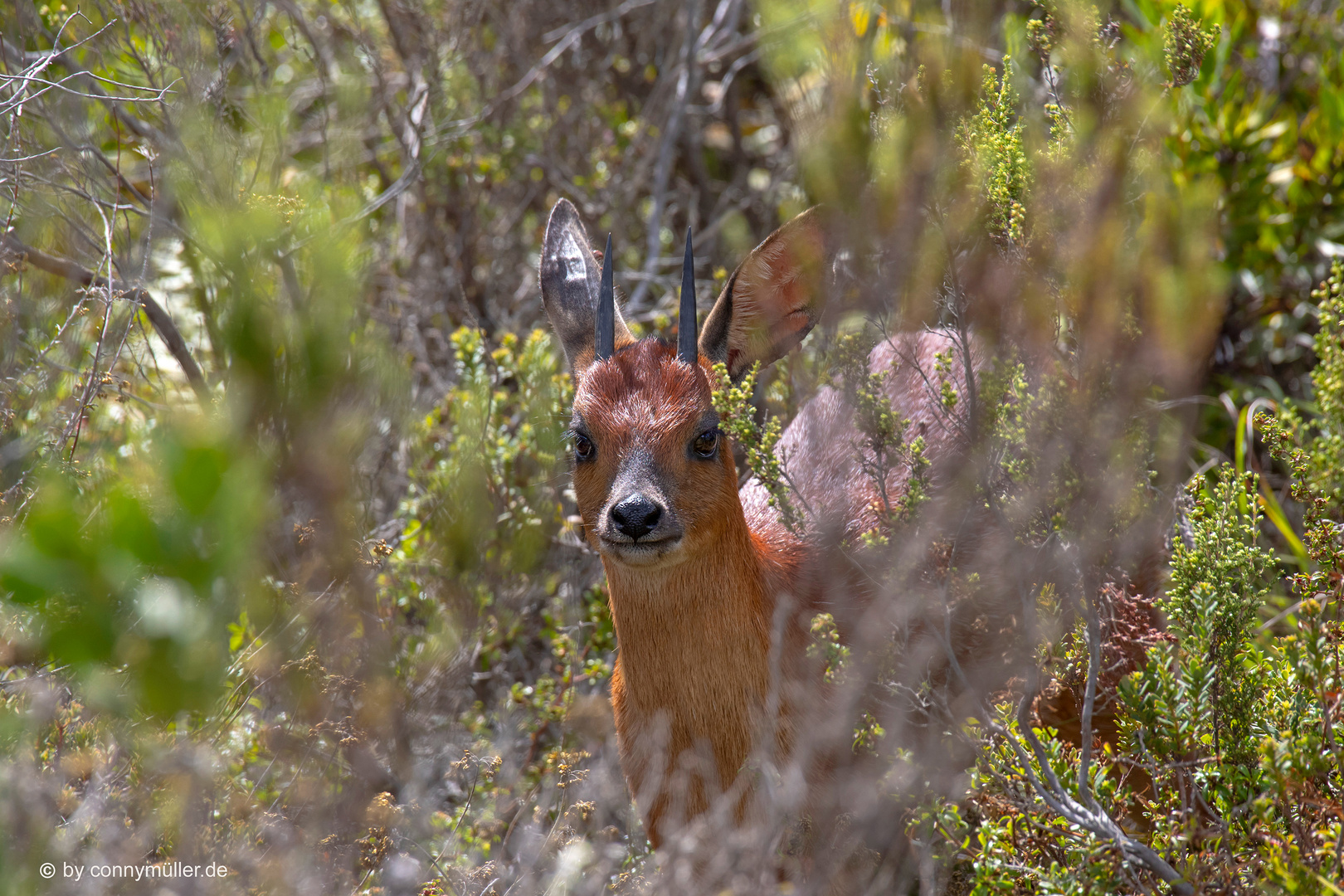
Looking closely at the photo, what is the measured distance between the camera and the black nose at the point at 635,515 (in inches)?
143

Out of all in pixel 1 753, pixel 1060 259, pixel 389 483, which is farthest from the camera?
pixel 389 483

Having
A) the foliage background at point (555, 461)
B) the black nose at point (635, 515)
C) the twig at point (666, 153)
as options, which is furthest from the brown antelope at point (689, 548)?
the twig at point (666, 153)

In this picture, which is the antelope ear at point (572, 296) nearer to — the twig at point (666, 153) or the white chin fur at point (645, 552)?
the white chin fur at point (645, 552)

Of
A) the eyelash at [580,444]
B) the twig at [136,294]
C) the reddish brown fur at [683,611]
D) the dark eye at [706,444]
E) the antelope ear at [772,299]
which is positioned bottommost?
the reddish brown fur at [683,611]

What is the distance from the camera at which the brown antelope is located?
150 inches

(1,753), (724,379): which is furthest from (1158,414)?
(1,753)

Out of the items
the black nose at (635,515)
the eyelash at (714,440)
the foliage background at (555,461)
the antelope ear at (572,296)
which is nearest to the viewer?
the foliage background at (555,461)

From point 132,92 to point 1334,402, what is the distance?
187 inches

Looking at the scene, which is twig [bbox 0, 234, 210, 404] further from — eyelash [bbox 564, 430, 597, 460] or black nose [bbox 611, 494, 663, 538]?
black nose [bbox 611, 494, 663, 538]

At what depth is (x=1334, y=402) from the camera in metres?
3.09

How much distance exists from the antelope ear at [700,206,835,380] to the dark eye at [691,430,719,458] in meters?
0.39

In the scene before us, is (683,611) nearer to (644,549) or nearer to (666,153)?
(644,549)

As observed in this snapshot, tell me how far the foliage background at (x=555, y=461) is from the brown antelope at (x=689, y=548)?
0.26m

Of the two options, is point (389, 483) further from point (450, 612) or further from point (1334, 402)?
point (1334, 402)
